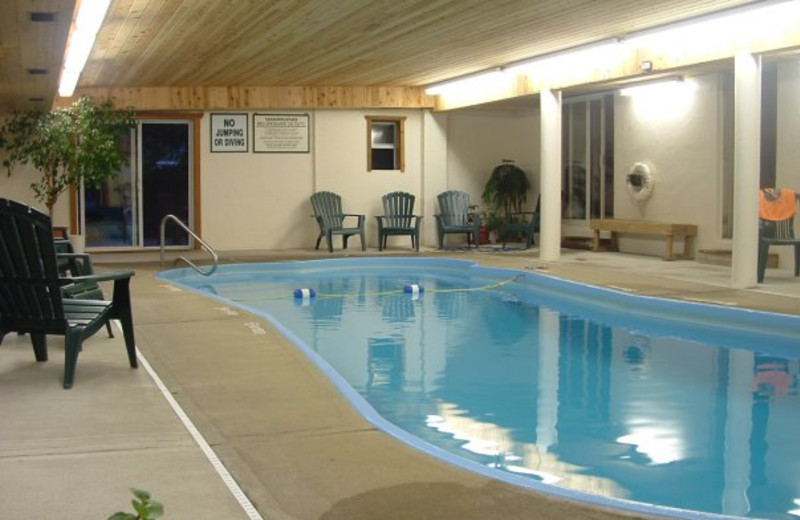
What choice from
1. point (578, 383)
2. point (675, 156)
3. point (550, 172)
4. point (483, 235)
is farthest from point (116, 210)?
point (578, 383)

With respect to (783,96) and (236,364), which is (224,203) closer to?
(783,96)

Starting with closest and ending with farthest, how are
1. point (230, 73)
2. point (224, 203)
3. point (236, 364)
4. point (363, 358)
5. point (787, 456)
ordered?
point (787, 456)
point (236, 364)
point (363, 358)
point (230, 73)
point (224, 203)

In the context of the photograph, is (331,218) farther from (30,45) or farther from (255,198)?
(30,45)

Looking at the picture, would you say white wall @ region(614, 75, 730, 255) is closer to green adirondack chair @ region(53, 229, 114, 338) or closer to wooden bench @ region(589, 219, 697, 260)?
wooden bench @ region(589, 219, 697, 260)

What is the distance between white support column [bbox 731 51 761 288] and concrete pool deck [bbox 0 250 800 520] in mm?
5050

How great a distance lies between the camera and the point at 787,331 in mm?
7004

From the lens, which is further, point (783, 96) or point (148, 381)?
point (783, 96)

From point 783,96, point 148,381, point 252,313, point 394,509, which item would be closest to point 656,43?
point 783,96

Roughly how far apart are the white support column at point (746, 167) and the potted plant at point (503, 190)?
238 inches

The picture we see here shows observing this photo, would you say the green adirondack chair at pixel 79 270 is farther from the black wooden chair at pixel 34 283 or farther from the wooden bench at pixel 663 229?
the wooden bench at pixel 663 229

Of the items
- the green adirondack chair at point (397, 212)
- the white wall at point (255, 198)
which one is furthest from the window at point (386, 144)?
the white wall at point (255, 198)

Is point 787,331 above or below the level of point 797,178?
below

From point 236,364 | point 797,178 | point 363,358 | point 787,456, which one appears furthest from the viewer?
point 797,178

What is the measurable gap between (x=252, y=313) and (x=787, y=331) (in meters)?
4.09
